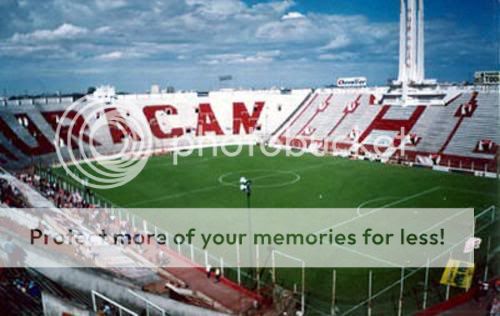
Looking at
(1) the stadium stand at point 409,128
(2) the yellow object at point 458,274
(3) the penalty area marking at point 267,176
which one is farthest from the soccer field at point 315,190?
(1) the stadium stand at point 409,128

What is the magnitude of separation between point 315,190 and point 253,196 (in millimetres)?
3763

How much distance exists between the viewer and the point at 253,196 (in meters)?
25.5

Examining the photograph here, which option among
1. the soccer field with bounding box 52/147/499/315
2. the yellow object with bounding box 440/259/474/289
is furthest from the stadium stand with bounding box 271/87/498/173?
the yellow object with bounding box 440/259/474/289

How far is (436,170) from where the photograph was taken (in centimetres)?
3158

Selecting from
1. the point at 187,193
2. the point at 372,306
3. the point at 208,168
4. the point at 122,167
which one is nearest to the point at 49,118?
the point at 122,167

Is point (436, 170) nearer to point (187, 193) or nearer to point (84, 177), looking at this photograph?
point (187, 193)

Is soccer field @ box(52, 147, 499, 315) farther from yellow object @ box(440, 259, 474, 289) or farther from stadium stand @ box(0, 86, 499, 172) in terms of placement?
stadium stand @ box(0, 86, 499, 172)
